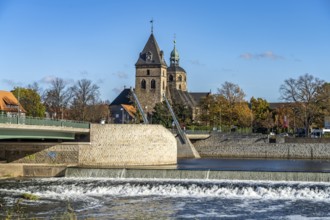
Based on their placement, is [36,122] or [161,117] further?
[161,117]

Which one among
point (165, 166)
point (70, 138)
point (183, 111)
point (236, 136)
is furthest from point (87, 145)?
point (183, 111)

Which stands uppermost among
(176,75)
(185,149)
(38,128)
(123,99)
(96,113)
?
(176,75)

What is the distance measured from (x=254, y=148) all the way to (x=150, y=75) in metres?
39.3

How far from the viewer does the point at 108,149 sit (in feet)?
182

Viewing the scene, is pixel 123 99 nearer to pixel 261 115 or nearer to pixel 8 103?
pixel 261 115

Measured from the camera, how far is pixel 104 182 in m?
42.6

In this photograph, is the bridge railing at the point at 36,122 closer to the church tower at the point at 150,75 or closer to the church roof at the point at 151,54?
the church tower at the point at 150,75

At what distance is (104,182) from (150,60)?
73.5 m

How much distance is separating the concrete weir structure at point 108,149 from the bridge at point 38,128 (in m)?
1.14

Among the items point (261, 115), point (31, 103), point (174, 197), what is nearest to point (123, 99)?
point (261, 115)

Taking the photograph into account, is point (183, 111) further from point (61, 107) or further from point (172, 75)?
point (172, 75)

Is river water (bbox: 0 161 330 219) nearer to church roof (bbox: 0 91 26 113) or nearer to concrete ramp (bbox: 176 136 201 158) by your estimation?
concrete ramp (bbox: 176 136 201 158)

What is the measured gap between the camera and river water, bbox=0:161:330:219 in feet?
99.5

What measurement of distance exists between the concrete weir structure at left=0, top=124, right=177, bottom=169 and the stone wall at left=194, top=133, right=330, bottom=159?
21366 mm
